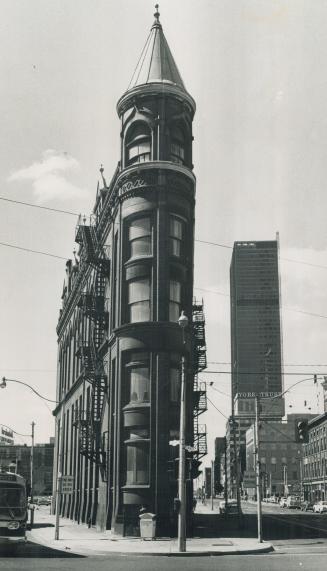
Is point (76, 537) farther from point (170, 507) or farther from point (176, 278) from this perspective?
point (176, 278)

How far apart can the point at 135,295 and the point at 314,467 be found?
338 feet

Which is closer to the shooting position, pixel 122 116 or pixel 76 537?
pixel 76 537

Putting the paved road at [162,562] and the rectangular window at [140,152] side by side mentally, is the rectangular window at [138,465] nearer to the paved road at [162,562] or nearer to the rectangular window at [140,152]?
the paved road at [162,562]

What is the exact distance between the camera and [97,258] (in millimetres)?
43906

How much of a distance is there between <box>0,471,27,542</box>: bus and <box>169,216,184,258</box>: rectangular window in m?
15.6

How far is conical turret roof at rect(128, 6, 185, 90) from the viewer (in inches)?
1570

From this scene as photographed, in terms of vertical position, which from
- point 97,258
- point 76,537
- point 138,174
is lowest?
point 76,537

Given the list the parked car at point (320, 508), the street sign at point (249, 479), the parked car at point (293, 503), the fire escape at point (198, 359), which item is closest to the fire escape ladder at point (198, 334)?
the fire escape at point (198, 359)

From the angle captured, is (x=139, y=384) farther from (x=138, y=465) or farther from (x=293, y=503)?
(x=293, y=503)

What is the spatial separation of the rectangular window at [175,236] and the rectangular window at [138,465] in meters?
10.7

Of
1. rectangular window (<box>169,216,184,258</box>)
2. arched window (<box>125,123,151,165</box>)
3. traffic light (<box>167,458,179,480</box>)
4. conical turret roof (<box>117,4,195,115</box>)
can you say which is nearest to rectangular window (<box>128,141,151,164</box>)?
arched window (<box>125,123,151,165</box>)

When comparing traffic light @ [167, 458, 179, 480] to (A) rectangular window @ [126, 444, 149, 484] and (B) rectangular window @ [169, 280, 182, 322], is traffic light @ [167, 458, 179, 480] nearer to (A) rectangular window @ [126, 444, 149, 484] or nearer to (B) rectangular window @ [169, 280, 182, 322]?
(A) rectangular window @ [126, 444, 149, 484]

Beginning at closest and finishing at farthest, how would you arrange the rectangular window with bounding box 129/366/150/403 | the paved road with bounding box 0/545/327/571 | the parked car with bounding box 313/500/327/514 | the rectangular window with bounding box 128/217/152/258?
the paved road with bounding box 0/545/327/571, the rectangular window with bounding box 129/366/150/403, the rectangular window with bounding box 128/217/152/258, the parked car with bounding box 313/500/327/514

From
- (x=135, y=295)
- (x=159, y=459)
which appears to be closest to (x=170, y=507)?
(x=159, y=459)
